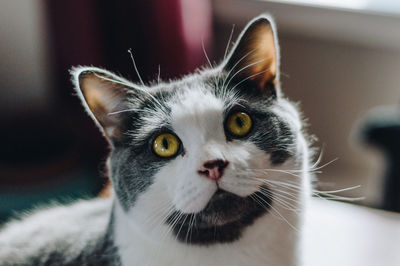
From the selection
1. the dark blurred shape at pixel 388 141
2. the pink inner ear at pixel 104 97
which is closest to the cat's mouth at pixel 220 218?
the pink inner ear at pixel 104 97

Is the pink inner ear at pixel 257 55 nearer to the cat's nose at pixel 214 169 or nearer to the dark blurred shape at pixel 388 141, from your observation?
the cat's nose at pixel 214 169

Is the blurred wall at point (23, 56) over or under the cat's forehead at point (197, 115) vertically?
over

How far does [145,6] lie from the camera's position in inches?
41.9

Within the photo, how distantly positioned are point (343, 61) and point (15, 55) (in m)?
0.76

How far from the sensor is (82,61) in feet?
3.44

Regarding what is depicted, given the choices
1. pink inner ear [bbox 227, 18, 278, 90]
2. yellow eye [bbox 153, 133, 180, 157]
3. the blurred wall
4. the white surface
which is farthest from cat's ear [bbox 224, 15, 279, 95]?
the blurred wall

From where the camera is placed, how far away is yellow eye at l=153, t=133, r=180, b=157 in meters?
0.55

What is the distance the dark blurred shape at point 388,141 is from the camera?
101cm

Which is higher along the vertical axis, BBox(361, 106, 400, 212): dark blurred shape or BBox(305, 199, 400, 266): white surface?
BBox(361, 106, 400, 212): dark blurred shape

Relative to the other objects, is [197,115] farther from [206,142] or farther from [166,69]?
[166,69]

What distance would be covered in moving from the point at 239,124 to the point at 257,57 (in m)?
0.09

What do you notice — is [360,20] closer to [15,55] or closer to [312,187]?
[312,187]

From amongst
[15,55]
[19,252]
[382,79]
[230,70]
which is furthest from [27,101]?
[382,79]

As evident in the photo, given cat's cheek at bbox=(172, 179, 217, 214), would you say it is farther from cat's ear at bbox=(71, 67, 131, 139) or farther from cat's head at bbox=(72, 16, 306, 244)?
cat's ear at bbox=(71, 67, 131, 139)
